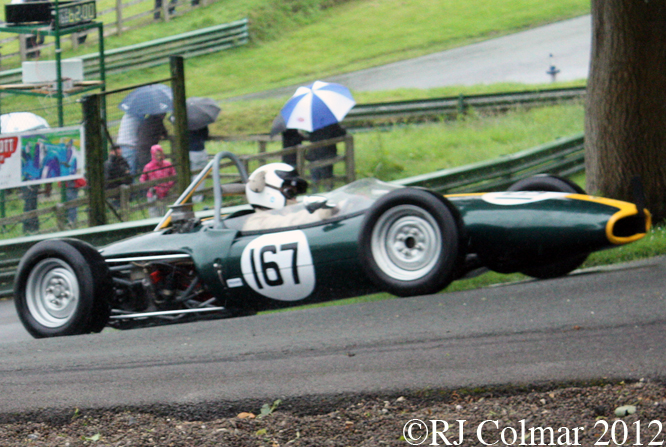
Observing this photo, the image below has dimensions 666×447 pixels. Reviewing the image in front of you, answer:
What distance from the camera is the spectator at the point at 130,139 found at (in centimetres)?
1024

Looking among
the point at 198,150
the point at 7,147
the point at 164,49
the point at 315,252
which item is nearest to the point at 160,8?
the point at 164,49

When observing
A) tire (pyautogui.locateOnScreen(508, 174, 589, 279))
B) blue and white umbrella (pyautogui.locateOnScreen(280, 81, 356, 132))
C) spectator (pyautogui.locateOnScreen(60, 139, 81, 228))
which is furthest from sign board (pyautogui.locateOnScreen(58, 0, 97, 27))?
tire (pyautogui.locateOnScreen(508, 174, 589, 279))

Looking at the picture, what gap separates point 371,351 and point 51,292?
3471 millimetres

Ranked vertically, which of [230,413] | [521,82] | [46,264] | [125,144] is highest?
[521,82]

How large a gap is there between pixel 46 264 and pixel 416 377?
4.04 meters

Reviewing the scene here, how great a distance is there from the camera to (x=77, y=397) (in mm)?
4543

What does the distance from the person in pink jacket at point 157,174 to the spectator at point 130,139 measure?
0.54ft

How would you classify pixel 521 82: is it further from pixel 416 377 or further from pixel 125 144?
pixel 416 377

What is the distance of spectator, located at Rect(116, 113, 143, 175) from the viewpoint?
10.2 meters

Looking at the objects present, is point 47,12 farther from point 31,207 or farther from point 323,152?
point 323,152

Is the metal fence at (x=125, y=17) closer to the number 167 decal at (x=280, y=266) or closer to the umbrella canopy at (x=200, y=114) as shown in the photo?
the umbrella canopy at (x=200, y=114)

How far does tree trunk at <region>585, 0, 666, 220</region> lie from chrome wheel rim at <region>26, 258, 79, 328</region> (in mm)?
5019

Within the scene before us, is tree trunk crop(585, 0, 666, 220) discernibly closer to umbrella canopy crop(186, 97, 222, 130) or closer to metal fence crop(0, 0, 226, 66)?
umbrella canopy crop(186, 97, 222, 130)

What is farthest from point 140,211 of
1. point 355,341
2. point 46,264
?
point 355,341
